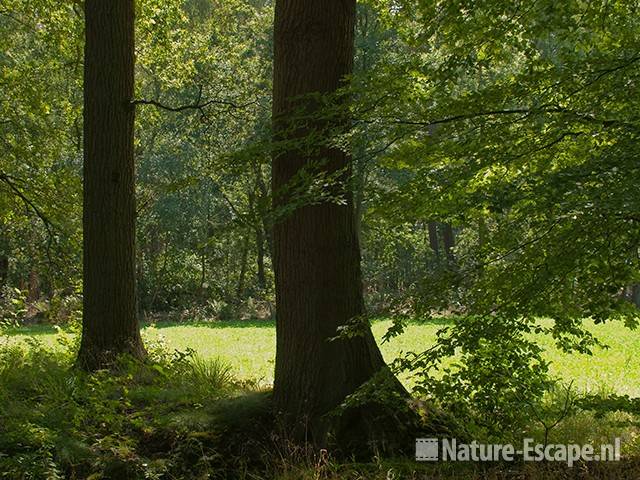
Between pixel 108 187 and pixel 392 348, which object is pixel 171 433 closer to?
pixel 108 187

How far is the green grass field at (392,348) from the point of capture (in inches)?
400

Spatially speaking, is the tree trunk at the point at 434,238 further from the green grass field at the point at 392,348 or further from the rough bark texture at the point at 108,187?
the rough bark texture at the point at 108,187

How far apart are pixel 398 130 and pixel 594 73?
4.43 ft

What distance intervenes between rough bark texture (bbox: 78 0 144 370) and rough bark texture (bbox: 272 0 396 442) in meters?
2.94

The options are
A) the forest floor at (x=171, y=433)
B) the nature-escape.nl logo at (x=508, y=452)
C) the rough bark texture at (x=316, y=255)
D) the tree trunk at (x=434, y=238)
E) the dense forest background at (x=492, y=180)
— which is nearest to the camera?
the dense forest background at (x=492, y=180)

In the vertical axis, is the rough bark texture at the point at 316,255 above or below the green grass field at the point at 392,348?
above

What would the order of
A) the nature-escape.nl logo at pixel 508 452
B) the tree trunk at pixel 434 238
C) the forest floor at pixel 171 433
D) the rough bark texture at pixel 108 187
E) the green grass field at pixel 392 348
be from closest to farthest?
the forest floor at pixel 171 433, the nature-escape.nl logo at pixel 508 452, the rough bark texture at pixel 108 187, the green grass field at pixel 392 348, the tree trunk at pixel 434 238

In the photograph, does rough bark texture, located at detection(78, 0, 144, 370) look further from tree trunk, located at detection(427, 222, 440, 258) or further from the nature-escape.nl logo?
tree trunk, located at detection(427, 222, 440, 258)

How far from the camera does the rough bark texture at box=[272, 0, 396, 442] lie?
6.26 meters

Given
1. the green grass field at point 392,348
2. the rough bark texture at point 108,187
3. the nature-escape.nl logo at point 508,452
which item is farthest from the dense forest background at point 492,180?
the green grass field at point 392,348

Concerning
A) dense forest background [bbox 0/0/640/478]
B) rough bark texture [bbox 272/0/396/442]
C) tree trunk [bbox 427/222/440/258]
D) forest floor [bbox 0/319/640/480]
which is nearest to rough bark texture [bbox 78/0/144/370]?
dense forest background [bbox 0/0/640/478]

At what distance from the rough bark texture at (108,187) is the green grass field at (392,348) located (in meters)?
1.70

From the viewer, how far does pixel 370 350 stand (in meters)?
6.45

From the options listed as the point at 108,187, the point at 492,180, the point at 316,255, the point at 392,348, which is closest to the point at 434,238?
the point at 392,348
